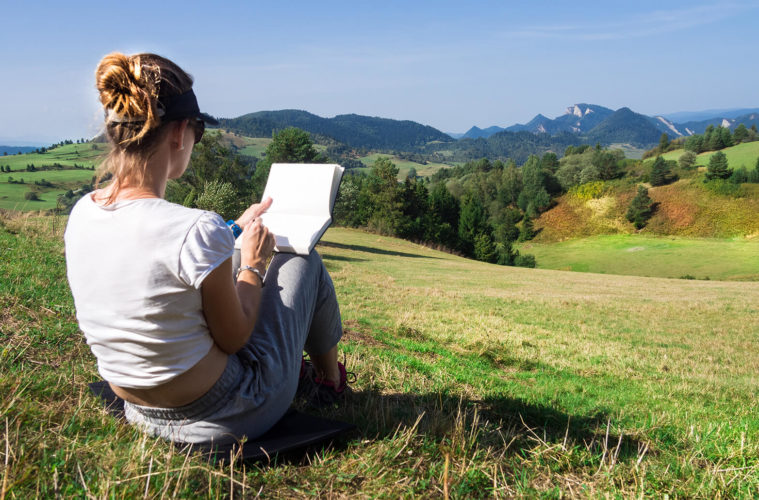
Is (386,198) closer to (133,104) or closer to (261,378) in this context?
(261,378)

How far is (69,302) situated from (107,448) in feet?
11.1

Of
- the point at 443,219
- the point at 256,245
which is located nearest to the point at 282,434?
the point at 256,245

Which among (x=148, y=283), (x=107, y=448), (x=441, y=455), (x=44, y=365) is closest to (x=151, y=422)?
(x=107, y=448)

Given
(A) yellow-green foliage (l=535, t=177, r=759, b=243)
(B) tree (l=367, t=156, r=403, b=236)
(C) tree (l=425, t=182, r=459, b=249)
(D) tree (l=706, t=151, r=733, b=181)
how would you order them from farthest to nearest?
(D) tree (l=706, t=151, r=733, b=181)
(A) yellow-green foliage (l=535, t=177, r=759, b=243)
(C) tree (l=425, t=182, r=459, b=249)
(B) tree (l=367, t=156, r=403, b=236)

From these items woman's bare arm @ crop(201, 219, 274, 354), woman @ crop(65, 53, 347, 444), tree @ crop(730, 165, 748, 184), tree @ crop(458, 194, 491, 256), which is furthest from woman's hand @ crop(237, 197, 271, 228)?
tree @ crop(730, 165, 748, 184)

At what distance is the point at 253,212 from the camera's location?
2490mm

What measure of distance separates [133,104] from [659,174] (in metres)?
87.9

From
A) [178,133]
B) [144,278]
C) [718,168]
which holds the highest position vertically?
[178,133]

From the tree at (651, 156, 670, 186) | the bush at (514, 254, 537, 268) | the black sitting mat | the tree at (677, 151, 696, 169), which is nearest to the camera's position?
the black sitting mat

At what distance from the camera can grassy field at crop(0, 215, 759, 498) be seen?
72.8 inches

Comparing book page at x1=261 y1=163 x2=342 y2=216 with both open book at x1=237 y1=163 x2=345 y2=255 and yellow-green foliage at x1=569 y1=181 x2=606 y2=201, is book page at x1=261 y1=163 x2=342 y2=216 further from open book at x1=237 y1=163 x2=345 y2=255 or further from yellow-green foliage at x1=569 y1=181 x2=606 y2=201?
yellow-green foliage at x1=569 y1=181 x2=606 y2=201

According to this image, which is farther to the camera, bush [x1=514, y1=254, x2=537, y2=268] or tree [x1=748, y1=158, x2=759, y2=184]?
tree [x1=748, y1=158, x2=759, y2=184]

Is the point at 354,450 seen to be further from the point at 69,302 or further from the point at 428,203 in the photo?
the point at 428,203

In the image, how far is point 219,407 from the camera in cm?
204
